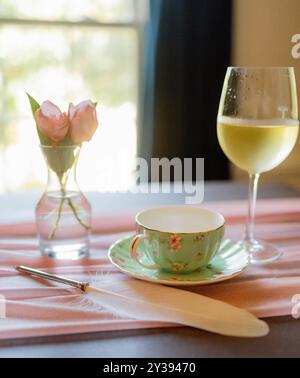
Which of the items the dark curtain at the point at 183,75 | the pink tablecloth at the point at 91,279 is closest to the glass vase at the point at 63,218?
the pink tablecloth at the point at 91,279

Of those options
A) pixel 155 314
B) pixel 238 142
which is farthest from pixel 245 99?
pixel 155 314

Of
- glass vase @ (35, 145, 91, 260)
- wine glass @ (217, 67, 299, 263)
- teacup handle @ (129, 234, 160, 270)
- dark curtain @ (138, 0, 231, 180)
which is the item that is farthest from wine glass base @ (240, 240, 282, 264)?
dark curtain @ (138, 0, 231, 180)

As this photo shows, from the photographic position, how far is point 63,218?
75 cm

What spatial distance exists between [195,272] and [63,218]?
23cm

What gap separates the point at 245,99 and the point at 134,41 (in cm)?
164

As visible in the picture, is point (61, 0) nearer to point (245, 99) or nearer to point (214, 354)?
point (245, 99)

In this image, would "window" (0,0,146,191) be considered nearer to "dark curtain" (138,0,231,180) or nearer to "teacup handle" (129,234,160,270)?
"dark curtain" (138,0,231,180)

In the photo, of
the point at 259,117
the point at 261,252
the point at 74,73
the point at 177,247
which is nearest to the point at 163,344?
the point at 177,247

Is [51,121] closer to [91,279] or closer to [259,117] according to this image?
[91,279]

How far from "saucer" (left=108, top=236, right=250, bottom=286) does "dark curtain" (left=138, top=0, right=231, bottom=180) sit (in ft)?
4.89

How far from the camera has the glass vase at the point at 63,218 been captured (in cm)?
73

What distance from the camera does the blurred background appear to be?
84.0 inches

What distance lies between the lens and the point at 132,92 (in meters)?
2.36
